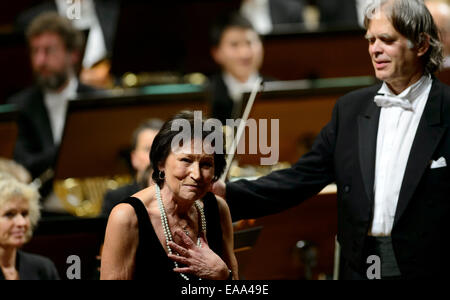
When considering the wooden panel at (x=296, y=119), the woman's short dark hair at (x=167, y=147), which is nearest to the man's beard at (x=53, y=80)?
the wooden panel at (x=296, y=119)

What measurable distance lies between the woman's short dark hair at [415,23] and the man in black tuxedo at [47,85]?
2.42m

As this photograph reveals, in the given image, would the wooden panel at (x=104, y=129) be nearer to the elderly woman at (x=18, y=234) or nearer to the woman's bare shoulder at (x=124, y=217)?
the elderly woman at (x=18, y=234)

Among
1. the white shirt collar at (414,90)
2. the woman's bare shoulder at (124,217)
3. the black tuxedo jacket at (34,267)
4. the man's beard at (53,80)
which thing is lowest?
the black tuxedo jacket at (34,267)

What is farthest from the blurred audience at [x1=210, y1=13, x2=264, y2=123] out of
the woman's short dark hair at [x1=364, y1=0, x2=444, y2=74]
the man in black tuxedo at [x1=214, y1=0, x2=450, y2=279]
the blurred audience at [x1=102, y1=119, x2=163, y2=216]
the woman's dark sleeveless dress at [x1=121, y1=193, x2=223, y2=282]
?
the woman's dark sleeveless dress at [x1=121, y1=193, x2=223, y2=282]

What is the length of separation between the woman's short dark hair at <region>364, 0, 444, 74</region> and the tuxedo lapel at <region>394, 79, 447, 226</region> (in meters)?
0.11

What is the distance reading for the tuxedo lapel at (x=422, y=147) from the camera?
7.73 ft

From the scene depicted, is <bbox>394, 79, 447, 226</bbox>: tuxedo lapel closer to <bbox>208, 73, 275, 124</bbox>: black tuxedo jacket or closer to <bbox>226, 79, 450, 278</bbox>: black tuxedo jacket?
<bbox>226, 79, 450, 278</bbox>: black tuxedo jacket

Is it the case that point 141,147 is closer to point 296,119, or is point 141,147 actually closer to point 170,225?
point 296,119

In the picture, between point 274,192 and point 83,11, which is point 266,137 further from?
point 83,11

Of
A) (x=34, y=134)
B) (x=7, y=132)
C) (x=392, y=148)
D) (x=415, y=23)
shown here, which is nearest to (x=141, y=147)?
(x=7, y=132)

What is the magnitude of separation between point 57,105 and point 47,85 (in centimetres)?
13

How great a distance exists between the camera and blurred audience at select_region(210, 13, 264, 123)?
4.88 metres

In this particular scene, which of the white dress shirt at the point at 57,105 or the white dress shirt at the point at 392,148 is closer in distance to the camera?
the white dress shirt at the point at 392,148

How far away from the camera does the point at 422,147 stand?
7.79 ft
